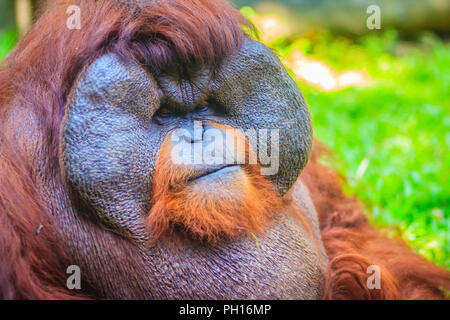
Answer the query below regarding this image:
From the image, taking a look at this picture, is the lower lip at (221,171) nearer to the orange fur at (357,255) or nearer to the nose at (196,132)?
the nose at (196,132)

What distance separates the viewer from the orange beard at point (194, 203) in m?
1.75

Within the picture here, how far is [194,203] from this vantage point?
1.76 metres

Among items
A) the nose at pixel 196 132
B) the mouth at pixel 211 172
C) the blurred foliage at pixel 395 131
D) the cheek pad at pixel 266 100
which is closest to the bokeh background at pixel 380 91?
the blurred foliage at pixel 395 131

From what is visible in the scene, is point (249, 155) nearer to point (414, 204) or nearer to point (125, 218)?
point (125, 218)

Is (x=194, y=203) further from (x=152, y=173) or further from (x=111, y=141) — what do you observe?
(x=111, y=141)

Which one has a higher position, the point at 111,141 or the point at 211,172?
the point at 111,141

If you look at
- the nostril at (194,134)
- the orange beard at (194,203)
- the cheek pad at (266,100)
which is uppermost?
the cheek pad at (266,100)

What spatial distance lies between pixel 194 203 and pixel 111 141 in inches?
13.6

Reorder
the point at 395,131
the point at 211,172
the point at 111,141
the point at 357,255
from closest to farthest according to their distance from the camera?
the point at 111,141 < the point at 211,172 < the point at 357,255 < the point at 395,131

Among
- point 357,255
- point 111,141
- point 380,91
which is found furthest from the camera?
point 380,91

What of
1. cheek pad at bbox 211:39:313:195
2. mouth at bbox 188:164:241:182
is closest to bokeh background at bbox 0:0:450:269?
cheek pad at bbox 211:39:313:195


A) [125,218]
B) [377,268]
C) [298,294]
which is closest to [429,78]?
[377,268]

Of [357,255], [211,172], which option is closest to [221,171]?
[211,172]
